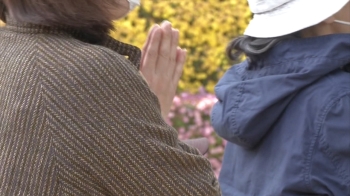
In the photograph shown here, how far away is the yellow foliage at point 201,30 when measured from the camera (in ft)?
18.3

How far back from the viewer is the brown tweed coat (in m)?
1.40

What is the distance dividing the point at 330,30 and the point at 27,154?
1.06 metres

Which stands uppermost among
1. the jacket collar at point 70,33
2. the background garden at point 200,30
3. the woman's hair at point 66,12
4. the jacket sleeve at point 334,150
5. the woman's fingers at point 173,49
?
the woman's hair at point 66,12

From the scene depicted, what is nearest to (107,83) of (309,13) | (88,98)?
(88,98)

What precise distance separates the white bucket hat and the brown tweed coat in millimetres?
726

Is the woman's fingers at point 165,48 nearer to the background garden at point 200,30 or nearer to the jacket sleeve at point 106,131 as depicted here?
the jacket sleeve at point 106,131

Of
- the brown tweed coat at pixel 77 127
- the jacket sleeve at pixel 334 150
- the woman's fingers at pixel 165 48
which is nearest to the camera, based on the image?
the brown tweed coat at pixel 77 127

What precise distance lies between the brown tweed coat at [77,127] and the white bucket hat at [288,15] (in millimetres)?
726

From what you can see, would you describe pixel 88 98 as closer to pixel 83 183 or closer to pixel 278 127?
pixel 83 183

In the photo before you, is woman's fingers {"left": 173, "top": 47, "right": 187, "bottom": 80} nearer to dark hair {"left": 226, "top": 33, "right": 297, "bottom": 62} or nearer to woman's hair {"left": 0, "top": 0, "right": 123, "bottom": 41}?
woman's hair {"left": 0, "top": 0, "right": 123, "bottom": 41}

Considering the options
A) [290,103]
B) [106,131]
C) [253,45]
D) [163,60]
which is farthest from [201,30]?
[106,131]

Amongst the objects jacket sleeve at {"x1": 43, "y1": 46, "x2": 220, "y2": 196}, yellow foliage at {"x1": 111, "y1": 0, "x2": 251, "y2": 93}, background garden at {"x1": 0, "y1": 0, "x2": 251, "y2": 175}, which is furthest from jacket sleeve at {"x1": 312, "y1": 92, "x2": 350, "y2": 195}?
yellow foliage at {"x1": 111, "y1": 0, "x2": 251, "y2": 93}

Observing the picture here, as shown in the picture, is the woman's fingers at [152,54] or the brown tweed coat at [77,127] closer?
the brown tweed coat at [77,127]

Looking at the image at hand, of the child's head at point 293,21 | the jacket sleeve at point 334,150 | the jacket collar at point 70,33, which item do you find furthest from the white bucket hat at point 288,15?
the jacket collar at point 70,33
